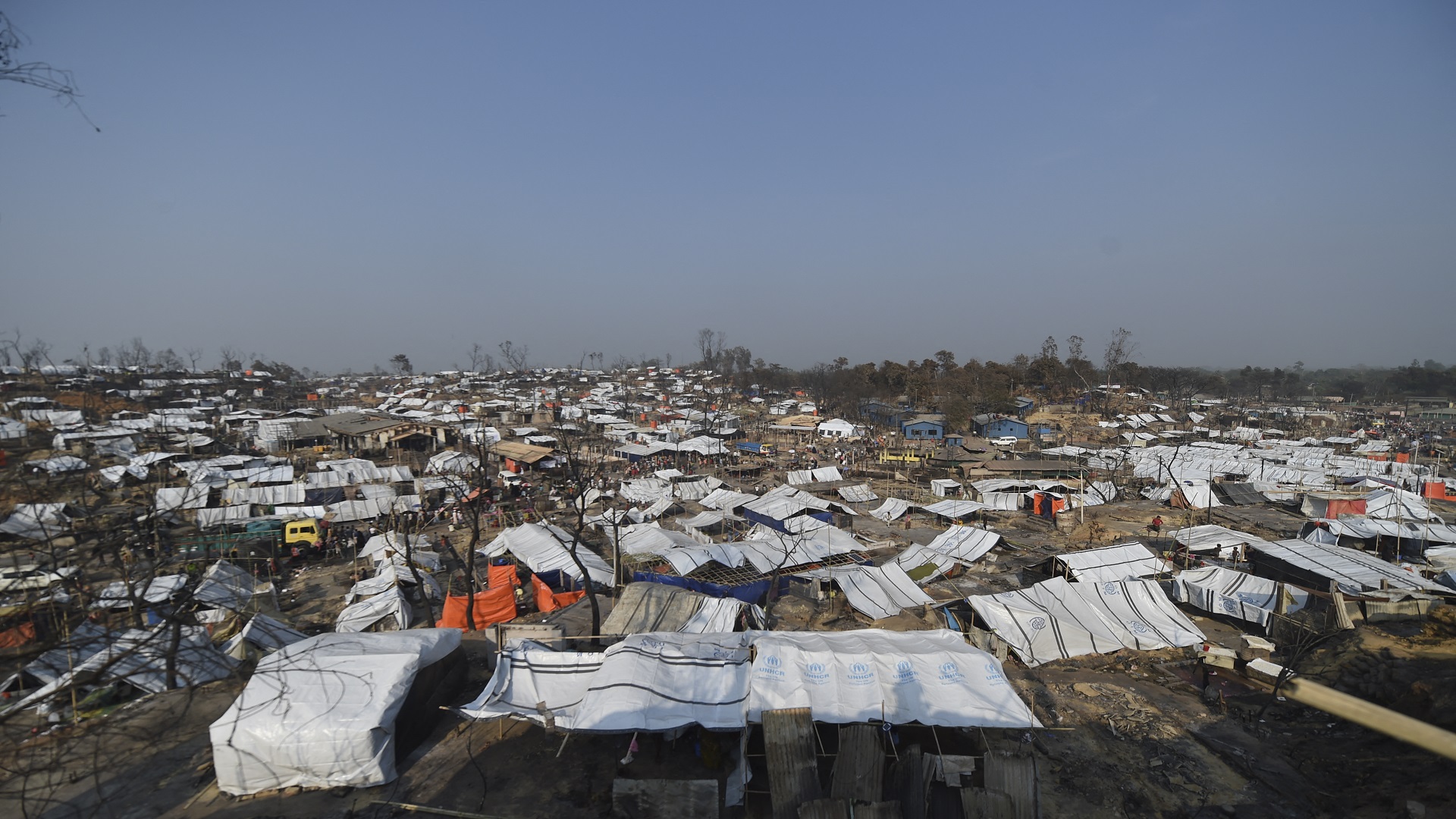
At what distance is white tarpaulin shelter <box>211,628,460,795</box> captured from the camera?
22.4 feet

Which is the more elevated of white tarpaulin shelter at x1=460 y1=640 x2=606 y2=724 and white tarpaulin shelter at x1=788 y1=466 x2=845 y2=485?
white tarpaulin shelter at x1=460 y1=640 x2=606 y2=724

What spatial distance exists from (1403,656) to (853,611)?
8.84 meters

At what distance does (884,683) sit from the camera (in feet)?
25.8

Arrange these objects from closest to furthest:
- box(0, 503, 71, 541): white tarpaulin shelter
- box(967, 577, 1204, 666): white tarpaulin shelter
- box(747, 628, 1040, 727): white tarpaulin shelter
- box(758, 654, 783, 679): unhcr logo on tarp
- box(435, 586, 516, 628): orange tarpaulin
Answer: box(0, 503, 71, 541): white tarpaulin shelter < box(747, 628, 1040, 727): white tarpaulin shelter < box(758, 654, 783, 679): unhcr logo on tarp < box(967, 577, 1204, 666): white tarpaulin shelter < box(435, 586, 516, 628): orange tarpaulin

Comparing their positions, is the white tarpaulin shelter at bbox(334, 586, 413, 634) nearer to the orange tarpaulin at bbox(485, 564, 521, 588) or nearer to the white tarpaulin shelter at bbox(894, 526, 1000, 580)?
the orange tarpaulin at bbox(485, 564, 521, 588)

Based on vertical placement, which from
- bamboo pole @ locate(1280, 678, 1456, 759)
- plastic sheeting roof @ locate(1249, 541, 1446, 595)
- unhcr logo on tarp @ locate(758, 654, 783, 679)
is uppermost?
bamboo pole @ locate(1280, 678, 1456, 759)

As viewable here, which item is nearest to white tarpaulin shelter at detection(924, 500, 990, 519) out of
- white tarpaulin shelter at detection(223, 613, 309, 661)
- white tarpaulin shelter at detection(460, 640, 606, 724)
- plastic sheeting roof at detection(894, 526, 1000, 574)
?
plastic sheeting roof at detection(894, 526, 1000, 574)

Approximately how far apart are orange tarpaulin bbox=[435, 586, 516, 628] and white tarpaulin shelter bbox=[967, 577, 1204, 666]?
924 cm

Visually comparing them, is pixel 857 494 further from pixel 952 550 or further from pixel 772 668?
pixel 772 668

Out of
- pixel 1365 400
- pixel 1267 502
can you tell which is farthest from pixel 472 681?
pixel 1365 400

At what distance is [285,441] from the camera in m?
37.0

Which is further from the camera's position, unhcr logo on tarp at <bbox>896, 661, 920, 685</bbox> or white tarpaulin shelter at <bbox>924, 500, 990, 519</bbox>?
white tarpaulin shelter at <bbox>924, 500, 990, 519</bbox>

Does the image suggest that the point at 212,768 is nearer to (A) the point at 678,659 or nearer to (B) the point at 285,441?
(A) the point at 678,659

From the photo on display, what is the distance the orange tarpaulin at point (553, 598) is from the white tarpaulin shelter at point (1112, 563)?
11.0 meters
